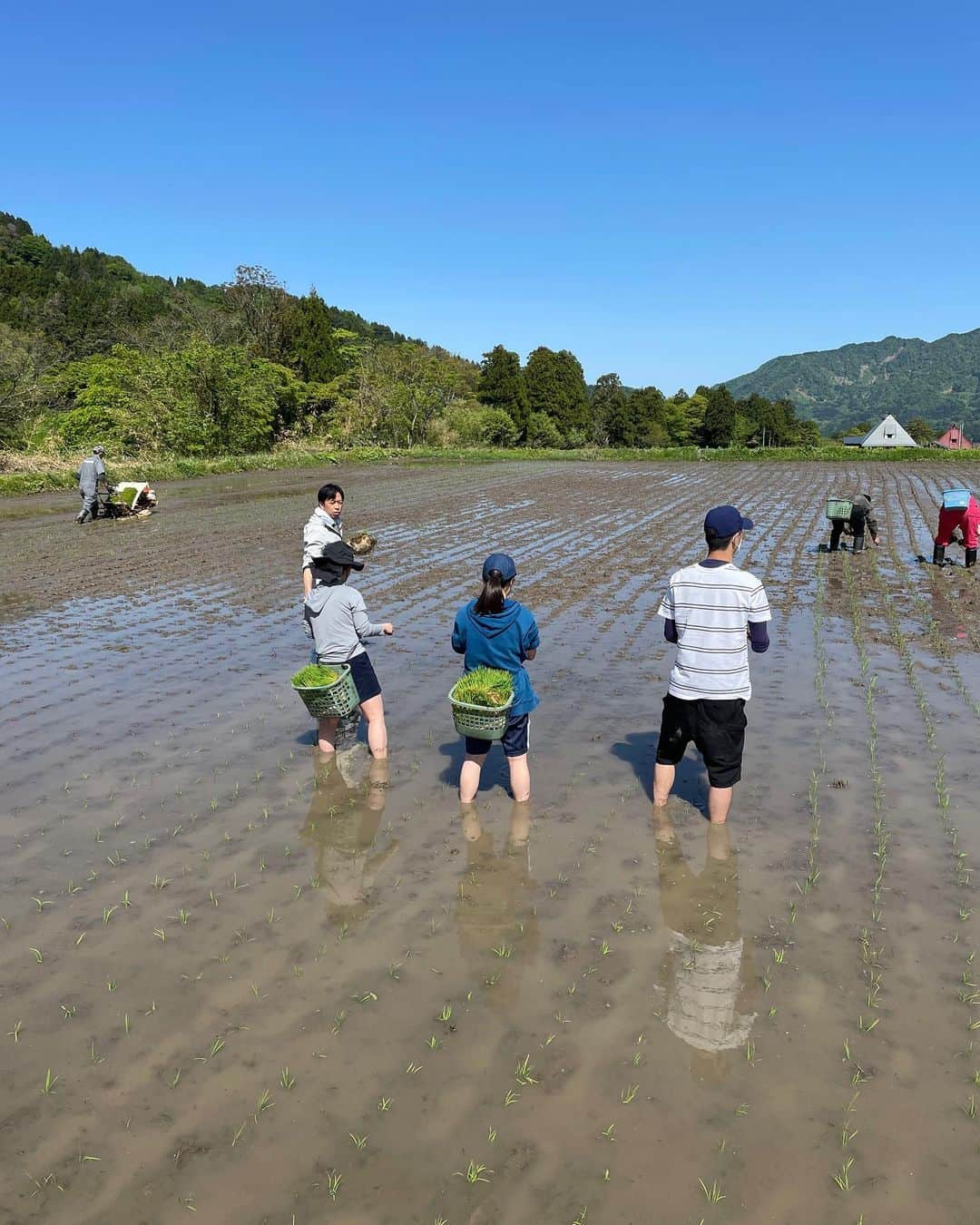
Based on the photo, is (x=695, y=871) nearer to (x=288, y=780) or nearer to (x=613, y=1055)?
(x=613, y=1055)

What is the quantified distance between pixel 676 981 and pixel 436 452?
140ft

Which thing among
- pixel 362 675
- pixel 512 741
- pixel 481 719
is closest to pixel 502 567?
pixel 481 719

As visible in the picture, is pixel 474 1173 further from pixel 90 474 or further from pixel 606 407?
pixel 606 407

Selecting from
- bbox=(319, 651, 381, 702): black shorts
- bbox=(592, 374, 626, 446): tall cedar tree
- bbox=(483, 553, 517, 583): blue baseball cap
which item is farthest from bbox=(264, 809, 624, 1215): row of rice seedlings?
bbox=(592, 374, 626, 446): tall cedar tree

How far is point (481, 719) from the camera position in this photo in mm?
4734

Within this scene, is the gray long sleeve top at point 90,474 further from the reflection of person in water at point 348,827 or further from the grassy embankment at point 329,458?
the reflection of person in water at point 348,827

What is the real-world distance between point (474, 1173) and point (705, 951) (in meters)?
1.54

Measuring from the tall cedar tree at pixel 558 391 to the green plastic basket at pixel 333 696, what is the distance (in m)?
71.7

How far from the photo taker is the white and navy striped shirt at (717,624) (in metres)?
4.57

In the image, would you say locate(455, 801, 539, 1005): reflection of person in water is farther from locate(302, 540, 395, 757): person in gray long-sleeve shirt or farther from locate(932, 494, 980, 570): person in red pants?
locate(932, 494, 980, 570): person in red pants

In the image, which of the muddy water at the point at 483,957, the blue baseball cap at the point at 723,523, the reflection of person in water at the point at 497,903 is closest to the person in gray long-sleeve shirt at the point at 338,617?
the muddy water at the point at 483,957

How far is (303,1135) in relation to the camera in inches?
110

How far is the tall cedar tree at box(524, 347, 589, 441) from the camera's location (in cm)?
7656

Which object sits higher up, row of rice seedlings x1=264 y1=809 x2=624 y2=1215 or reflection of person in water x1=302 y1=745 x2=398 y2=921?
row of rice seedlings x1=264 y1=809 x2=624 y2=1215
